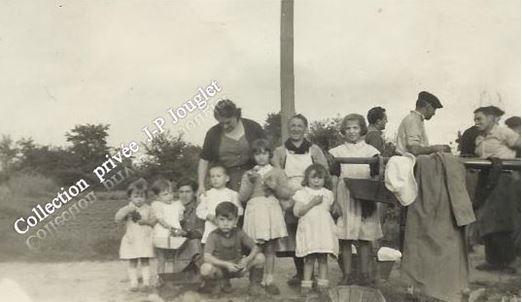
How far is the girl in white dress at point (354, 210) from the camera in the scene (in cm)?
350

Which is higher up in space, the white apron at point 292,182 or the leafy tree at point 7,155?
the leafy tree at point 7,155

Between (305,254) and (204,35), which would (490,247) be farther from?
(204,35)

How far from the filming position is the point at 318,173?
3.46 m

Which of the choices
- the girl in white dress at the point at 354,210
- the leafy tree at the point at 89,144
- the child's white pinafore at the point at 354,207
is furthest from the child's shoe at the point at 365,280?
the leafy tree at the point at 89,144

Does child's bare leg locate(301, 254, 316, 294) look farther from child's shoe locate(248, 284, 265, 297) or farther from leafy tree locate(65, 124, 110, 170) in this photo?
leafy tree locate(65, 124, 110, 170)

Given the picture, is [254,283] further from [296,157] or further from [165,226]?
[296,157]

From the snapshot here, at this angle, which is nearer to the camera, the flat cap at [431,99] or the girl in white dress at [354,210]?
the girl in white dress at [354,210]

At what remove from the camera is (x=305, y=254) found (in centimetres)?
339

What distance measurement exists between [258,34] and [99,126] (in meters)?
1.23

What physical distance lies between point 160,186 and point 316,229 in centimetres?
101

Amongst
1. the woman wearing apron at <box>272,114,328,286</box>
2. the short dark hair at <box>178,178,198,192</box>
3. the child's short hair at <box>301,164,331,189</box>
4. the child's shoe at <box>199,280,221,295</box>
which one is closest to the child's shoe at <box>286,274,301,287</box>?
the woman wearing apron at <box>272,114,328,286</box>

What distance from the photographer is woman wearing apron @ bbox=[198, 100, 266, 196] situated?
359 centimetres

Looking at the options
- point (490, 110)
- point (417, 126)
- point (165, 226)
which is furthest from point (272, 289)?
point (490, 110)

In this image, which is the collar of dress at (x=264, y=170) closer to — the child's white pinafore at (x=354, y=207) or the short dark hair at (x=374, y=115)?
the child's white pinafore at (x=354, y=207)
